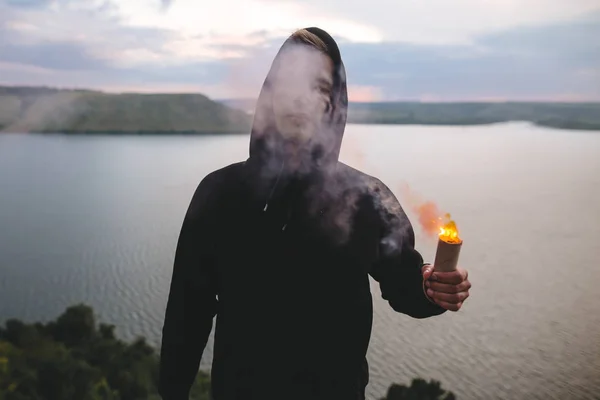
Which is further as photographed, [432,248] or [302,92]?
[432,248]

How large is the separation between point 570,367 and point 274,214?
20837mm

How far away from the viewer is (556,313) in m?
21.4

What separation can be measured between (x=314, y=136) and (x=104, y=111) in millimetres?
16325

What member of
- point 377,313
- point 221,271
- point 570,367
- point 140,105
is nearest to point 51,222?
point 140,105

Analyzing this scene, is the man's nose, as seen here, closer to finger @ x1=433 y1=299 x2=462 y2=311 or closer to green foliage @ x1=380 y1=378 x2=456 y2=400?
finger @ x1=433 y1=299 x2=462 y2=311

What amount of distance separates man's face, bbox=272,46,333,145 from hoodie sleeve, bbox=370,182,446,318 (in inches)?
13.9

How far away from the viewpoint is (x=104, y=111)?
16.7 metres

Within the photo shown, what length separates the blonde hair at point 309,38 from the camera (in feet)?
6.11

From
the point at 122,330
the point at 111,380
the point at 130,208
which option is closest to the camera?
the point at 111,380

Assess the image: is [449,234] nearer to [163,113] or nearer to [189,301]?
[189,301]

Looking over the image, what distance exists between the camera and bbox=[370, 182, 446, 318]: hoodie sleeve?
1842 mm

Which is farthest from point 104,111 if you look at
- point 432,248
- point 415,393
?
point 415,393

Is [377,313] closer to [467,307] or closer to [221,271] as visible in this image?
[467,307]

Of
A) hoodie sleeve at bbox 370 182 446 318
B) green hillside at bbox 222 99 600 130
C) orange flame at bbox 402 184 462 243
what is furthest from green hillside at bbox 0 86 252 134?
hoodie sleeve at bbox 370 182 446 318
